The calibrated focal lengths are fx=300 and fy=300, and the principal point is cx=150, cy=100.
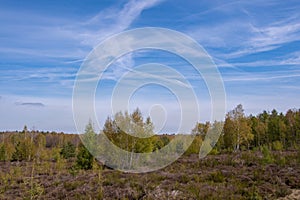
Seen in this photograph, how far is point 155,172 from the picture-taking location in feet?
56.9

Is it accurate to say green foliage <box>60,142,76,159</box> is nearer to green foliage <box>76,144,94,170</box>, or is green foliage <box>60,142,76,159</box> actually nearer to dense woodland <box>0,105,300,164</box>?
dense woodland <box>0,105,300,164</box>

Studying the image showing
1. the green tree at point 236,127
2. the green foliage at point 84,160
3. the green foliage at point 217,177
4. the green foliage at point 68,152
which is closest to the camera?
the green foliage at point 217,177

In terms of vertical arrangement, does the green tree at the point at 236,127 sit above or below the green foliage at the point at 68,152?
above

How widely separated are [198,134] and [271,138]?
11070 millimetres

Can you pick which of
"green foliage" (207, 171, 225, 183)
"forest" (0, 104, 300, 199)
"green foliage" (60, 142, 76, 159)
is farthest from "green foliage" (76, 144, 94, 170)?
"green foliage" (60, 142, 76, 159)

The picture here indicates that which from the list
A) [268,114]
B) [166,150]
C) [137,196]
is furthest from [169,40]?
[268,114]

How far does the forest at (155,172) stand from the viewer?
1074 cm

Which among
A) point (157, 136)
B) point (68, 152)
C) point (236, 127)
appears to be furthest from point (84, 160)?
point (236, 127)

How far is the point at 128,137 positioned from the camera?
86.9 feet

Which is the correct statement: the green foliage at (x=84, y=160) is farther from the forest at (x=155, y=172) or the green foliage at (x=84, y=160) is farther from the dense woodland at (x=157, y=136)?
the dense woodland at (x=157, y=136)

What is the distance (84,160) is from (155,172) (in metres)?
8.61

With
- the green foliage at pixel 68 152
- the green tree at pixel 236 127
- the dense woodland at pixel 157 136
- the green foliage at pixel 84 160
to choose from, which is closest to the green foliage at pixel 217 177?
the dense woodland at pixel 157 136

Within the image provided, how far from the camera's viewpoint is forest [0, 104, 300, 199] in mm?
10742

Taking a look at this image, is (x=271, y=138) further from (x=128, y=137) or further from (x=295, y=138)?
(x=128, y=137)
